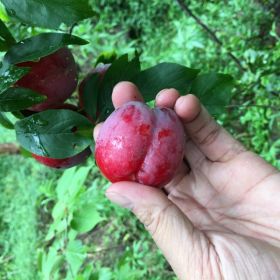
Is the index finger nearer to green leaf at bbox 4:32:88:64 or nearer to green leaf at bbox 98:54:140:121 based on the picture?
green leaf at bbox 98:54:140:121

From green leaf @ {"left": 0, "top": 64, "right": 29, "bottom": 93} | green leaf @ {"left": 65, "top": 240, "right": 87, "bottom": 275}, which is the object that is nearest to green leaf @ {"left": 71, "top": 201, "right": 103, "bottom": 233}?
green leaf @ {"left": 65, "top": 240, "right": 87, "bottom": 275}

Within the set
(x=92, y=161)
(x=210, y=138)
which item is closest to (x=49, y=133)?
(x=210, y=138)

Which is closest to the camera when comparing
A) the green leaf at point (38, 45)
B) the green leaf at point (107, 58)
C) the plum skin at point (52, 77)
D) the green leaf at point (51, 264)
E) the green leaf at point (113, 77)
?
the green leaf at point (38, 45)

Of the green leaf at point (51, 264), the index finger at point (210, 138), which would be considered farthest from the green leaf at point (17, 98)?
the green leaf at point (51, 264)

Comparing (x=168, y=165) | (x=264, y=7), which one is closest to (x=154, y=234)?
(x=168, y=165)

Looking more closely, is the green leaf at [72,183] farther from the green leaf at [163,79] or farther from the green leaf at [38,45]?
the green leaf at [38,45]

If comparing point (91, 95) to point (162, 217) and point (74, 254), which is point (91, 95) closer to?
point (162, 217)
